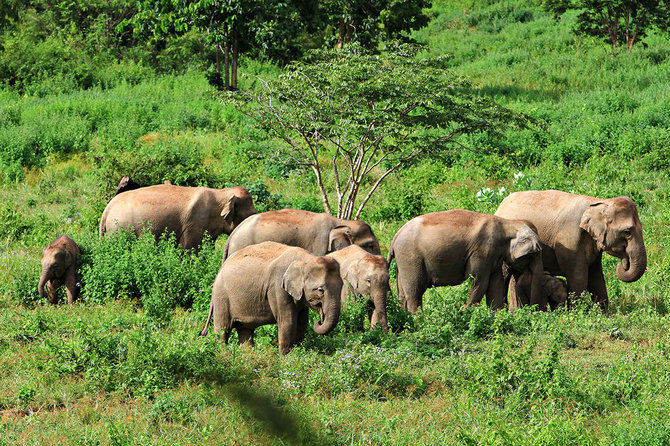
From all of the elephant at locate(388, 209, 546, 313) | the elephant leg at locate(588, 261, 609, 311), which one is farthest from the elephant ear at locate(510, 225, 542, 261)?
the elephant leg at locate(588, 261, 609, 311)

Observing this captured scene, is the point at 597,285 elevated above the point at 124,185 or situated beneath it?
situated beneath

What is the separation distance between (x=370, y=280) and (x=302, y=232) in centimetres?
205

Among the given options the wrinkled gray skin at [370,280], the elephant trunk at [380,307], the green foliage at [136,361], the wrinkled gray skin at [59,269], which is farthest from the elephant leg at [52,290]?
the elephant trunk at [380,307]

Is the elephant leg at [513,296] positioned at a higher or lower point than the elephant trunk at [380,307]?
lower

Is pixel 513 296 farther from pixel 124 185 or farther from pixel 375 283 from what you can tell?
pixel 124 185

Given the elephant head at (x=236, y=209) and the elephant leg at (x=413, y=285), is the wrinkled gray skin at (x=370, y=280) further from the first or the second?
the elephant head at (x=236, y=209)

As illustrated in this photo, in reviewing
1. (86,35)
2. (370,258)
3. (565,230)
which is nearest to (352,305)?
(370,258)

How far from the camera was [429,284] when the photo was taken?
35.8 ft

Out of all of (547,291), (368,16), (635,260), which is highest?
(368,16)

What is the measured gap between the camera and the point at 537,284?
10.8 meters

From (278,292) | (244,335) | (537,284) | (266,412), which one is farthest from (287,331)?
(266,412)

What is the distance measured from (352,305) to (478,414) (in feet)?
9.37

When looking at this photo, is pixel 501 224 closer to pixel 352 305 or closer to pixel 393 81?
pixel 352 305

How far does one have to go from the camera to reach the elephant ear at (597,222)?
10797 mm
